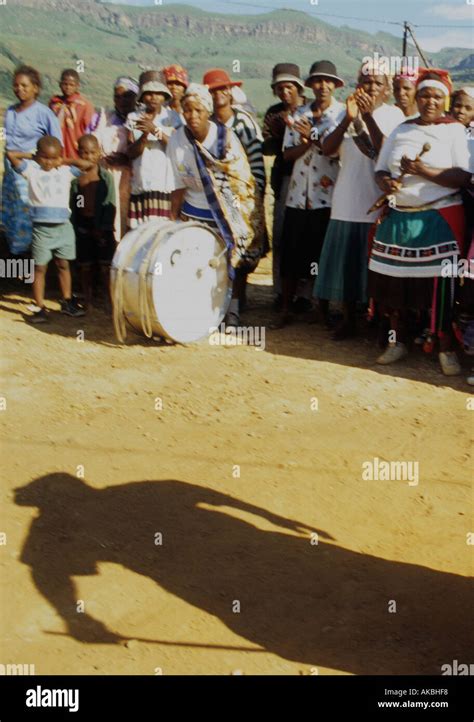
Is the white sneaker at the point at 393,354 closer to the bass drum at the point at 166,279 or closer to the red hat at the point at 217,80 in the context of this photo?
the bass drum at the point at 166,279

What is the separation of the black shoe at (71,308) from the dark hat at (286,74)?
265 centimetres

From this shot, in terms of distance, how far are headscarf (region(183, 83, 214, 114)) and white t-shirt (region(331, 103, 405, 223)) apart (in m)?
1.14

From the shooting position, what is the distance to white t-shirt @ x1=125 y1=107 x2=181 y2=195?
28.0 feet

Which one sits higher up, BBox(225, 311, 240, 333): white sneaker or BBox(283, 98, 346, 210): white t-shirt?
BBox(283, 98, 346, 210): white t-shirt

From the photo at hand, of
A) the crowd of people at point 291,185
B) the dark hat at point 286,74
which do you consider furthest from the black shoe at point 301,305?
the dark hat at point 286,74

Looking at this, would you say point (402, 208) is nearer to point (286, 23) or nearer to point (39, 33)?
point (39, 33)

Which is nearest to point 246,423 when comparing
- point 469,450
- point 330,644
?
point 469,450

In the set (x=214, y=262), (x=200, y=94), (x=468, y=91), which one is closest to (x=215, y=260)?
(x=214, y=262)

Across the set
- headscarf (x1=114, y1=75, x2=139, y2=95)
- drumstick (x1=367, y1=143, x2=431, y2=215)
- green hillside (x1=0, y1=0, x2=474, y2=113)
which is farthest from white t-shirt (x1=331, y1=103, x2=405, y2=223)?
green hillside (x1=0, y1=0, x2=474, y2=113)

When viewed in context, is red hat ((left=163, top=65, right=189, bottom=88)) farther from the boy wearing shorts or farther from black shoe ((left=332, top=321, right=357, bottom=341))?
black shoe ((left=332, top=321, right=357, bottom=341))

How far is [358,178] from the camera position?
760cm

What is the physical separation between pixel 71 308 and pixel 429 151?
11.8ft

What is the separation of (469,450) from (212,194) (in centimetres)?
328

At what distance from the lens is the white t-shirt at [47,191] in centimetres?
837
